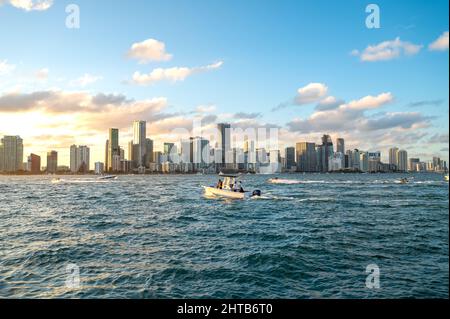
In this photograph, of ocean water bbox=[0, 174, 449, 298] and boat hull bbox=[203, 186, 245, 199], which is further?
boat hull bbox=[203, 186, 245, 199]

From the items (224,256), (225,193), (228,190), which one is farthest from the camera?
(225,193)

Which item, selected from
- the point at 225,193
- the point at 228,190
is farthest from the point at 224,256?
the point at 225,193

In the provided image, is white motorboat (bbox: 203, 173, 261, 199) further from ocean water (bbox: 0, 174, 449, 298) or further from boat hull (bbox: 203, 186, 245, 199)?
ocean water (bbox: 0, 174, 449, 298)

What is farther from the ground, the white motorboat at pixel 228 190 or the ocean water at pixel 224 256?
the white motorboat at pixel 228 190

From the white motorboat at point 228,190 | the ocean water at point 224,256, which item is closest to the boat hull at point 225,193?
the white motorboat at point 228,190

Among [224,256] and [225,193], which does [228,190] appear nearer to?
[225,193]

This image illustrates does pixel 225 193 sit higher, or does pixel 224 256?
pixel 225 193

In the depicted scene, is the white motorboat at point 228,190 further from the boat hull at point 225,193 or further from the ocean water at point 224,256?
the ocean water at point 224,256

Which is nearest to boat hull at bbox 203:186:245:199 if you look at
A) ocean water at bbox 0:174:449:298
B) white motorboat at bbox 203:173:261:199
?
white motorboat at bbox 203:173:261:199
